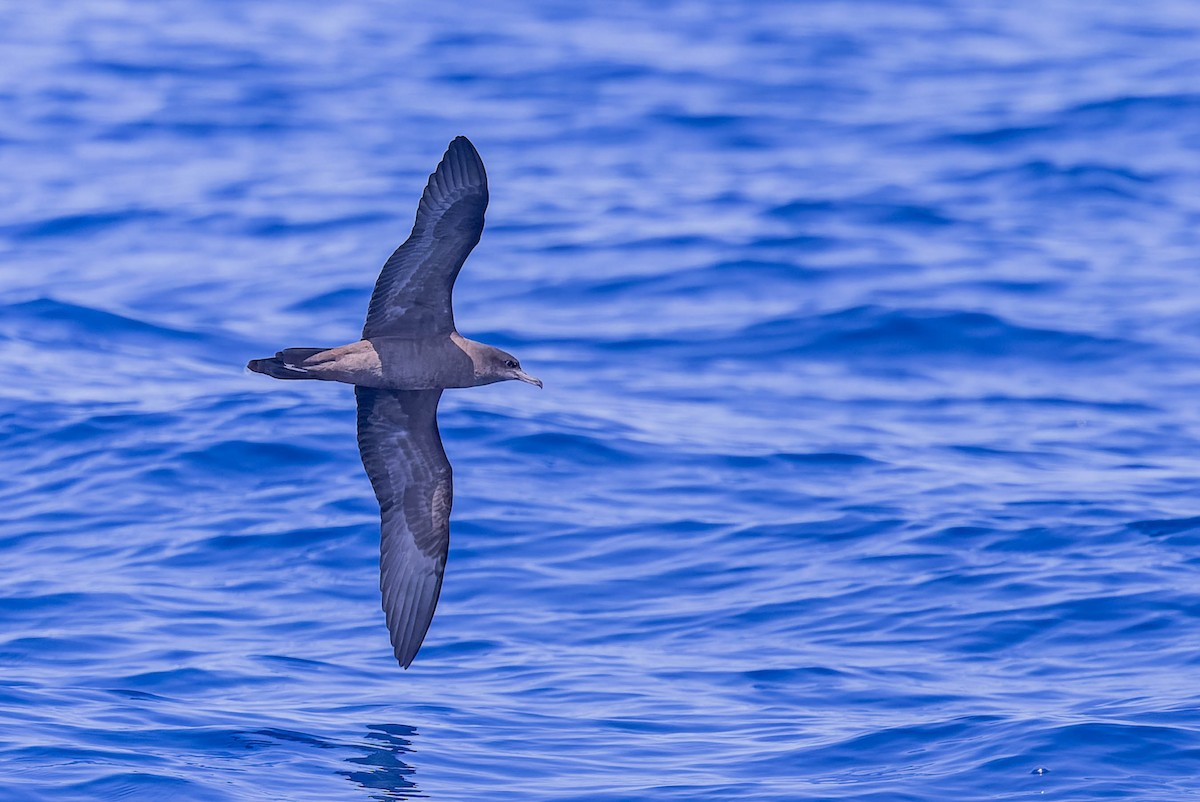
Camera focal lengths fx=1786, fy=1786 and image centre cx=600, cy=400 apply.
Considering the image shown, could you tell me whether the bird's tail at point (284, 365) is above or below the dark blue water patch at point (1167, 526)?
below

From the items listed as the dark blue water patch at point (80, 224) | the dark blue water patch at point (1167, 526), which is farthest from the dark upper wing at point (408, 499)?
the dark blue water patch at point (80, 224)

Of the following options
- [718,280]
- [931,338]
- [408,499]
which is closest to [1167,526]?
[931,338]

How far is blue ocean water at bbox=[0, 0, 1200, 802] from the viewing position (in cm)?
861

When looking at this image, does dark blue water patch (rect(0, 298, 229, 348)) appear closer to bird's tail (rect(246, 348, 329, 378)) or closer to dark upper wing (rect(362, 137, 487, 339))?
dark upper wing (rect(362, 137, 487, 339))

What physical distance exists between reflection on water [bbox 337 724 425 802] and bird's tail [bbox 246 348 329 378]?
189 centimetres

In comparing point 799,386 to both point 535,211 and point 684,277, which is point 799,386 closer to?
point 684,277

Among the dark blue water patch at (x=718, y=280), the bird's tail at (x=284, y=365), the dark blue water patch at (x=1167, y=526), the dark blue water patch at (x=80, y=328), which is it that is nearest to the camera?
the bird's tail at (x=284, y=365)

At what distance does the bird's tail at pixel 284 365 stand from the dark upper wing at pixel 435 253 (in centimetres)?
48

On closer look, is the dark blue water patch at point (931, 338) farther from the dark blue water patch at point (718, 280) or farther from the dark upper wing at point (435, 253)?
the dark upper wing at point (435, 253)

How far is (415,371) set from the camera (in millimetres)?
8000

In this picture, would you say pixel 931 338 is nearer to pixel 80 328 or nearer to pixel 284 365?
pixel 80 328

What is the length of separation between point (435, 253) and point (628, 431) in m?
4.59

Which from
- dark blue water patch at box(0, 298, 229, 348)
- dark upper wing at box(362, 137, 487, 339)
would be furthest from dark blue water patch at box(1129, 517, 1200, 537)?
dark blue water patch at box(0, 298, 229, 348)

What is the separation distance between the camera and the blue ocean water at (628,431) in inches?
339
